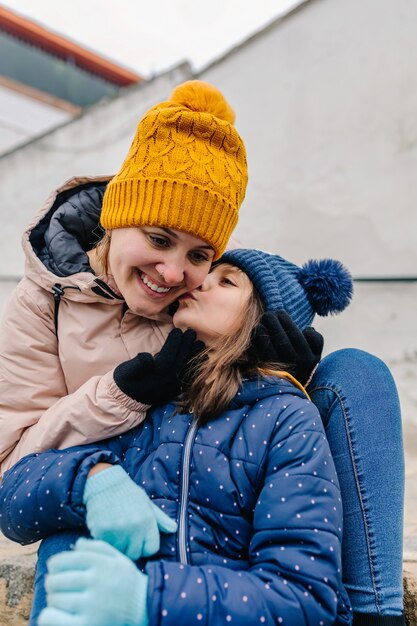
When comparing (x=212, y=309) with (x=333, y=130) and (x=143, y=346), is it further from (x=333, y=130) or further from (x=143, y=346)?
(x=333, y=130)

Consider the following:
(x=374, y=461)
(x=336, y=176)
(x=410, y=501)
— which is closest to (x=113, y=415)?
(x=374, y=461)

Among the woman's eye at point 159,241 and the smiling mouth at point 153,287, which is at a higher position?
the woman's eye at point 159,241

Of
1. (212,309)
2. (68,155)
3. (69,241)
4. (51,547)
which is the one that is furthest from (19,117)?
(51,547)

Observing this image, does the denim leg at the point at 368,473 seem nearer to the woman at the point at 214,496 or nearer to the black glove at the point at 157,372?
the woman at the point at 214,496

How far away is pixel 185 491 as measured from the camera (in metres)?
1.15

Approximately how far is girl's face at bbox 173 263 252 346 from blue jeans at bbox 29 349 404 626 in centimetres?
29

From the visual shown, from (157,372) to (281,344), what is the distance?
0.97ft

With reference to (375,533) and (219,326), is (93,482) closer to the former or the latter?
(219,326)

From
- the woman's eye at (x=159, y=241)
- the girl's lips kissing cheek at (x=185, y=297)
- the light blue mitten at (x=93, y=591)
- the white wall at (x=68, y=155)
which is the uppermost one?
the white wall at (x=68, y=155)

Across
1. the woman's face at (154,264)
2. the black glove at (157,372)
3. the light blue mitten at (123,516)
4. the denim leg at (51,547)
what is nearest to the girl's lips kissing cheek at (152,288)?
the woman's face at (154,264)

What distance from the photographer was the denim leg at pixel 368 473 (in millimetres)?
1177

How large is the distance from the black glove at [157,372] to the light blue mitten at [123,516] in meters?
0.22

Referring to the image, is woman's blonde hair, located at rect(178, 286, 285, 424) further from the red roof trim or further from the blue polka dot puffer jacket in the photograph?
the red roof trim

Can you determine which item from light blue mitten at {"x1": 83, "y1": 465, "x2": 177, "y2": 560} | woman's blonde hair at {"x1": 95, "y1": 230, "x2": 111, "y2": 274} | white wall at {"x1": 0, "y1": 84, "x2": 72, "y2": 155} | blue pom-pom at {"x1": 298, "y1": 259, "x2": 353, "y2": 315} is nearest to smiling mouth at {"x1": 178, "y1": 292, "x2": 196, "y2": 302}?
woman's blonde hair at {"x1": 95, "y1": 230, "x2": 111, "y2": 274}
